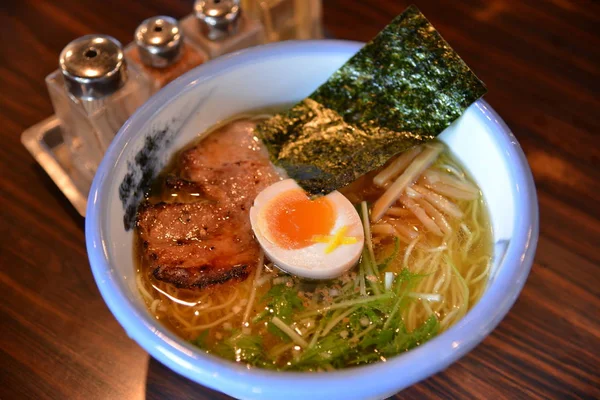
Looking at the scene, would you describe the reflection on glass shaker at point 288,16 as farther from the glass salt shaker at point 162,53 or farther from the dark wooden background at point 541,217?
the glass salt shaker at point 162,53

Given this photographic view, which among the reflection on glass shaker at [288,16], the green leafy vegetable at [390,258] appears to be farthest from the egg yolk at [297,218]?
the reflection on glass shaker at [288,16]

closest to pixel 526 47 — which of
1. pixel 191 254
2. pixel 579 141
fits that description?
pixel 579 141

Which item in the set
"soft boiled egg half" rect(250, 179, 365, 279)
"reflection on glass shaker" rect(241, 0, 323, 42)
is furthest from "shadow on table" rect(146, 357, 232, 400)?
"reflection on glass shaker" rect(241, 0, 323, 42)

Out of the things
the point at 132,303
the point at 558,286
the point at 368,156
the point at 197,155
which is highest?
the point at 132,303

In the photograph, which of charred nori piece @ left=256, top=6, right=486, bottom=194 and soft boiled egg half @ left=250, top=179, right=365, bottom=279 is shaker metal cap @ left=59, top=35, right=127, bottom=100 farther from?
soft boiled egg half @ left=250, top=179, right=365, bottom=279

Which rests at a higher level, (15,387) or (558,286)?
(15,387)

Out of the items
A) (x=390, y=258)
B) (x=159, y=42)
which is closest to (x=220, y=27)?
(x=159, y=42)

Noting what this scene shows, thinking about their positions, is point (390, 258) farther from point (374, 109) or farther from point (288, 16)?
point (288, 16)

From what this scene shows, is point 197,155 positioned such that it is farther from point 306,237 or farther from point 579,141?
point 579,141
